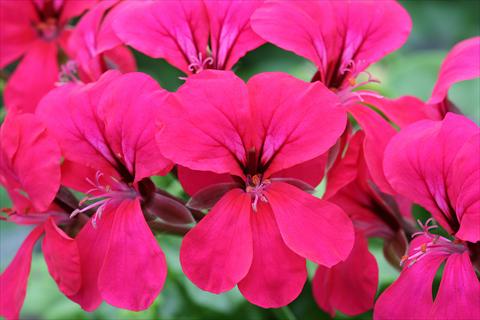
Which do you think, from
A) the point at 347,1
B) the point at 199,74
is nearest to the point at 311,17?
the point at 347,1

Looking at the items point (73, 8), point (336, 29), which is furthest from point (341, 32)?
point (73, 8)

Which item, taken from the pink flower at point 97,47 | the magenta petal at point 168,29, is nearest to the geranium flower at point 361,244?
the magenta petal at point 168,29

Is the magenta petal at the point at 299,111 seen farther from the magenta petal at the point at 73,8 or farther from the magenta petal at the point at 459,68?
the magenta petal at the point at 73,8

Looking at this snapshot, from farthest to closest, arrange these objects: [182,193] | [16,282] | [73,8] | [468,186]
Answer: [73,8], [182,193], [16,282], [468,186]

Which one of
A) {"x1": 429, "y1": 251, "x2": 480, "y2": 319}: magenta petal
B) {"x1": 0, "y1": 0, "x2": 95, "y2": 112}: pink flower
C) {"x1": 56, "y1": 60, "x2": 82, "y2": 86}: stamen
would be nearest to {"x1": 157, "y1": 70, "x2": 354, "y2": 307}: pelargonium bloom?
{"x1": 429, "y1": 251, "x2": 480, "y2": 319}: magenta petal

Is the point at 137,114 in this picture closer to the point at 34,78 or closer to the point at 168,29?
the point at 168,29

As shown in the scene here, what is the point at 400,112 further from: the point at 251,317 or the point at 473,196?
the point at 251,317
